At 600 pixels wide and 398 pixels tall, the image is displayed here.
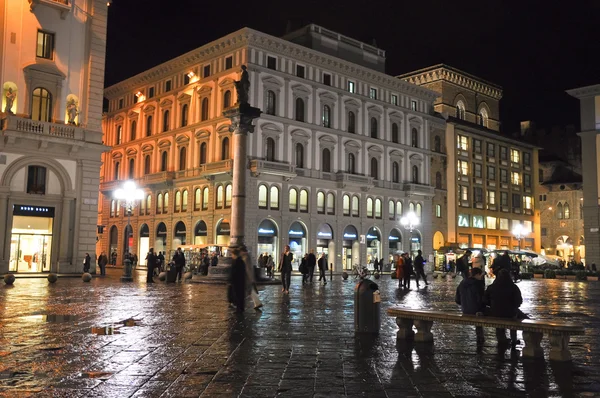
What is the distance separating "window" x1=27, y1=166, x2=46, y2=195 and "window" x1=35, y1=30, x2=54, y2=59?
20.3 ft

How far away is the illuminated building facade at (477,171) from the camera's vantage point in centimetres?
6675

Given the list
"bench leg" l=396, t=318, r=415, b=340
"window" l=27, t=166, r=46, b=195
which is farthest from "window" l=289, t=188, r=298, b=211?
"bench leg" l=396, t=318, r=415, b=340

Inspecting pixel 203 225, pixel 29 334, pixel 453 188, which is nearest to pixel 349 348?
pixel 29 334

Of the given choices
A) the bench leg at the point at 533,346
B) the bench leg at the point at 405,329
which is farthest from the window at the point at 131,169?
the bench leg at the point at 533,346

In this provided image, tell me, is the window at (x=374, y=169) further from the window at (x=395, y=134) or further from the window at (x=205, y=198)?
the window at (x=205, y=198)

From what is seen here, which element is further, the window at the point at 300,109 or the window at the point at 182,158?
the window at the point at 182,158

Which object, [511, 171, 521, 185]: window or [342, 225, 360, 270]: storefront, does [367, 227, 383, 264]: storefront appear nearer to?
[342, 225, 360, 270]: storefront

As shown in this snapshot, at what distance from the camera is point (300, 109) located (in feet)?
175

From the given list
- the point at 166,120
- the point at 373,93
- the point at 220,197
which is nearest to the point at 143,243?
the point at 166,120

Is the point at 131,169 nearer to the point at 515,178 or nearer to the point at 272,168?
the point at 272,168

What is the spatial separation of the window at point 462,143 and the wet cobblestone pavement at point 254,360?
55.8 m

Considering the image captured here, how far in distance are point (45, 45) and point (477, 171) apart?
50.8 m

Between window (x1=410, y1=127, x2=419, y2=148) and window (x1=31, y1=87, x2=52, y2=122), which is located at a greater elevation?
window (x1=410, y1=127, x2=419, y2=148)

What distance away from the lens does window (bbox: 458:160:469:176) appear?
67969 millimetres
